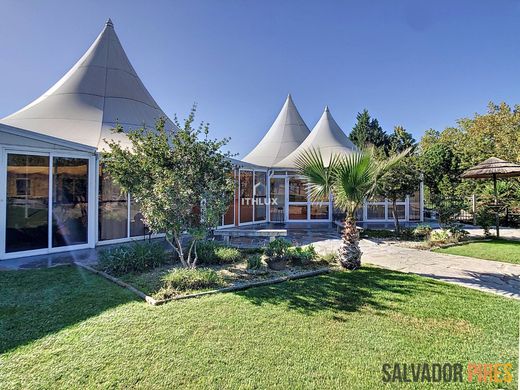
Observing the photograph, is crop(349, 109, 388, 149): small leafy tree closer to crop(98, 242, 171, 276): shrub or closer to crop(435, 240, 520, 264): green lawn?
crop(435, 240, 520, 264): green lawn

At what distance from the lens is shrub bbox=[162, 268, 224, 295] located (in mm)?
5233

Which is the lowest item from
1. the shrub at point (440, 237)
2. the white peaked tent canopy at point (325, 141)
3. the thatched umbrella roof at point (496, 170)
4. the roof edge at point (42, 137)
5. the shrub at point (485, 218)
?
the shrub at point (440, 237)

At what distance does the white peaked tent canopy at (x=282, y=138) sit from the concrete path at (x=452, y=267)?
9.91 m

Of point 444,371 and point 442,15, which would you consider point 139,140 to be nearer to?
point 444,371

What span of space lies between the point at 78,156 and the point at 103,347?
7.09 meters

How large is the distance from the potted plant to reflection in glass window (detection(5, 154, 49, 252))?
21.2ft

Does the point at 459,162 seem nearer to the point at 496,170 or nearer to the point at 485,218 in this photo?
the point at 485,218

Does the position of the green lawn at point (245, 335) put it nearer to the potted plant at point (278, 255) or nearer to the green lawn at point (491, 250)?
the potted plant at point (278, 255)

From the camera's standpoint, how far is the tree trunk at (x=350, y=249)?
670 cm

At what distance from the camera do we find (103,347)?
3.30m

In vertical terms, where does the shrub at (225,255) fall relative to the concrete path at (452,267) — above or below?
above

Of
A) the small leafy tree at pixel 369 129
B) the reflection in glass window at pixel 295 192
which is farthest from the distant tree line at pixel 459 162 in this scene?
the reflection in glass window at pixel 295 192

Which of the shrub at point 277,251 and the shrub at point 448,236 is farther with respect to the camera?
the shrub at point 448,236

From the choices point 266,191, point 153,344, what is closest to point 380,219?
point 266,191
